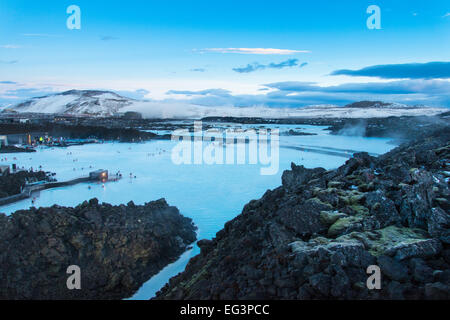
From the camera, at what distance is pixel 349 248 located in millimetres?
3252

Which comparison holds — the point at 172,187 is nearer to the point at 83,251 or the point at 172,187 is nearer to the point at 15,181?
the point at 15,181

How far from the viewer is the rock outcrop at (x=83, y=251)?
707 cm

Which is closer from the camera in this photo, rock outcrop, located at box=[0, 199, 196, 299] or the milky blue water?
rock outcrop, located at box=[0, 199, 196, 299]

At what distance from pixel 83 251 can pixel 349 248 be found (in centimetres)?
679

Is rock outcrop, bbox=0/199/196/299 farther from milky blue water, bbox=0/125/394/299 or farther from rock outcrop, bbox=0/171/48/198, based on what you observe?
rock outcrop, bbox=0/171/48/198

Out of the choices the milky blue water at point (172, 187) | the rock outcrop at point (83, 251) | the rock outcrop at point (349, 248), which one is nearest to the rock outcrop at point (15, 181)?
the milky blue water at point (172, 187)

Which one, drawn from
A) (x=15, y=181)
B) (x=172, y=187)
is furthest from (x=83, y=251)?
(x=15, y=181)

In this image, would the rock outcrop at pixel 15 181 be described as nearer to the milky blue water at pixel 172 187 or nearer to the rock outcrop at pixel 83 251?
the milky blue water at pixel 172 187

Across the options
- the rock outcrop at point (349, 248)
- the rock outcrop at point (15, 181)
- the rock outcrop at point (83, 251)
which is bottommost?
the rock outcrop at point (83, 251)

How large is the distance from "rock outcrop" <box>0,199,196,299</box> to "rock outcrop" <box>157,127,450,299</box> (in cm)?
293

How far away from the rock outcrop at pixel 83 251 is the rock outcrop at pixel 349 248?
293 cm

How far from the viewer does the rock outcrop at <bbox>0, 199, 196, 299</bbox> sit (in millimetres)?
7066

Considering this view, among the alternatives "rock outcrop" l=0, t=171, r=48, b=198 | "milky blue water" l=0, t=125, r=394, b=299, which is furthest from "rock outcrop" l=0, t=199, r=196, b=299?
"rock outcrop" l=0, t=171, r=48, b=198

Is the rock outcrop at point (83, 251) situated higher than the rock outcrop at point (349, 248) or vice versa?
the rock outcrop at point (349, 248)
